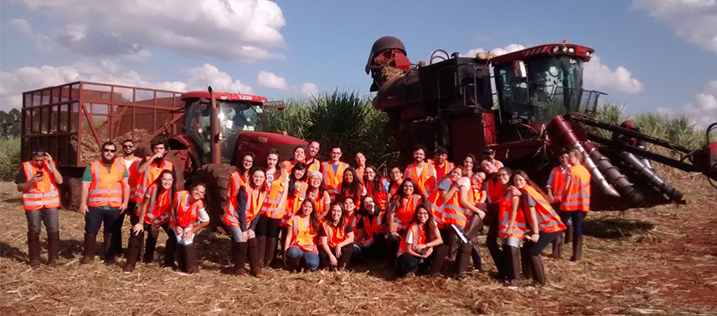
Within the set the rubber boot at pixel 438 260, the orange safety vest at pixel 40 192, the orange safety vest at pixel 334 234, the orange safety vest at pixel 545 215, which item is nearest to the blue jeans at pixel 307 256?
the orange safety vest at pixel 334 234

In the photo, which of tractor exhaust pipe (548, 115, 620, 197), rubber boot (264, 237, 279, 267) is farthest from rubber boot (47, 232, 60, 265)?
tractor exhaust pipe (548, 115, 620, 197)

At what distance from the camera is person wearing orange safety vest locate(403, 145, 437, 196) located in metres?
7.52

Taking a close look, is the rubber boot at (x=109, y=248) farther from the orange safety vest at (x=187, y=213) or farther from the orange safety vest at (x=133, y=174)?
the orange safety vest at (x=187, y=213)

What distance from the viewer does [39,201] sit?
705 cm

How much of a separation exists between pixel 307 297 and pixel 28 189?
3771mm

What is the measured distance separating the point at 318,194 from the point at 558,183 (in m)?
3.02

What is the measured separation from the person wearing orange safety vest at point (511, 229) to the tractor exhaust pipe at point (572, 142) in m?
2.32

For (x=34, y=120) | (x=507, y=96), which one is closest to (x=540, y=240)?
(x=507, y=96)

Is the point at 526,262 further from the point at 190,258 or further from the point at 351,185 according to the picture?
the point at 190,258

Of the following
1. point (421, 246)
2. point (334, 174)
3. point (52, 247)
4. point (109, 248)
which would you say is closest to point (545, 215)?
point (421, 246)

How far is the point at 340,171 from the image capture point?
25.8 feet

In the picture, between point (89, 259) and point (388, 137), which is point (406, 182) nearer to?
point (89, 259)

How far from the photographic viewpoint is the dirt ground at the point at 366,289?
5246 millimetres

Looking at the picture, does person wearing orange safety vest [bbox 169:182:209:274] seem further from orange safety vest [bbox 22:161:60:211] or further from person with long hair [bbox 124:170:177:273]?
orange safety vest [bbox 22:161:60:211]
